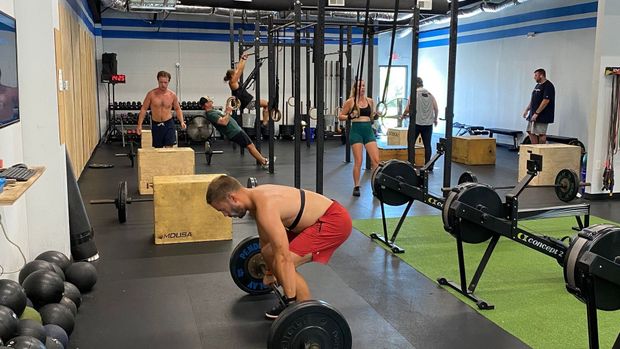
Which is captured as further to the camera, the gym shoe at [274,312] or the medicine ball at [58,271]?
the medicine ball at [58,271]

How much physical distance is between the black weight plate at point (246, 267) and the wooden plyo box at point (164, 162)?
3.17 metres

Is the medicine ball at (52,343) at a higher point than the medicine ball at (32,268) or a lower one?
lower

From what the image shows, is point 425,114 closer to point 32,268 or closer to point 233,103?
point 233,103

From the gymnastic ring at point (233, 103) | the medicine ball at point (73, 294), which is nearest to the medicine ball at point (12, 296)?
the medicine ball at point (73, 294)

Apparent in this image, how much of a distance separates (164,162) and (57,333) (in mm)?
3983

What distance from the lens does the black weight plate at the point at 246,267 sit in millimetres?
3457

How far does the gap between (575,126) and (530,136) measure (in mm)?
1589

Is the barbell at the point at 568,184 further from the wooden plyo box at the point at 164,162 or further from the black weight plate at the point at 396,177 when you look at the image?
the wooden plyo box at the point at 164,162

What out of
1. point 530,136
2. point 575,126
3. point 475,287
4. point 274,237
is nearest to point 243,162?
point 530,136

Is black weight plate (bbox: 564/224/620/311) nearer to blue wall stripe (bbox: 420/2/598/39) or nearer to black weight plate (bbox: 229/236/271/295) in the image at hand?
black weight plate (bbox: 229/236/271/295)

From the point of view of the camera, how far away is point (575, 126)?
9797 millimetres

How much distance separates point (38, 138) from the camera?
367 cm

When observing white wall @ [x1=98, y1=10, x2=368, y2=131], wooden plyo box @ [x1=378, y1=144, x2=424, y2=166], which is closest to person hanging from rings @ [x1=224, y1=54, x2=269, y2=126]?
wooden plyo box @ [x1=378, y1=144, x2=424, y2=166]

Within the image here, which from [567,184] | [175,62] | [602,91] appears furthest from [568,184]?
[175,62]
